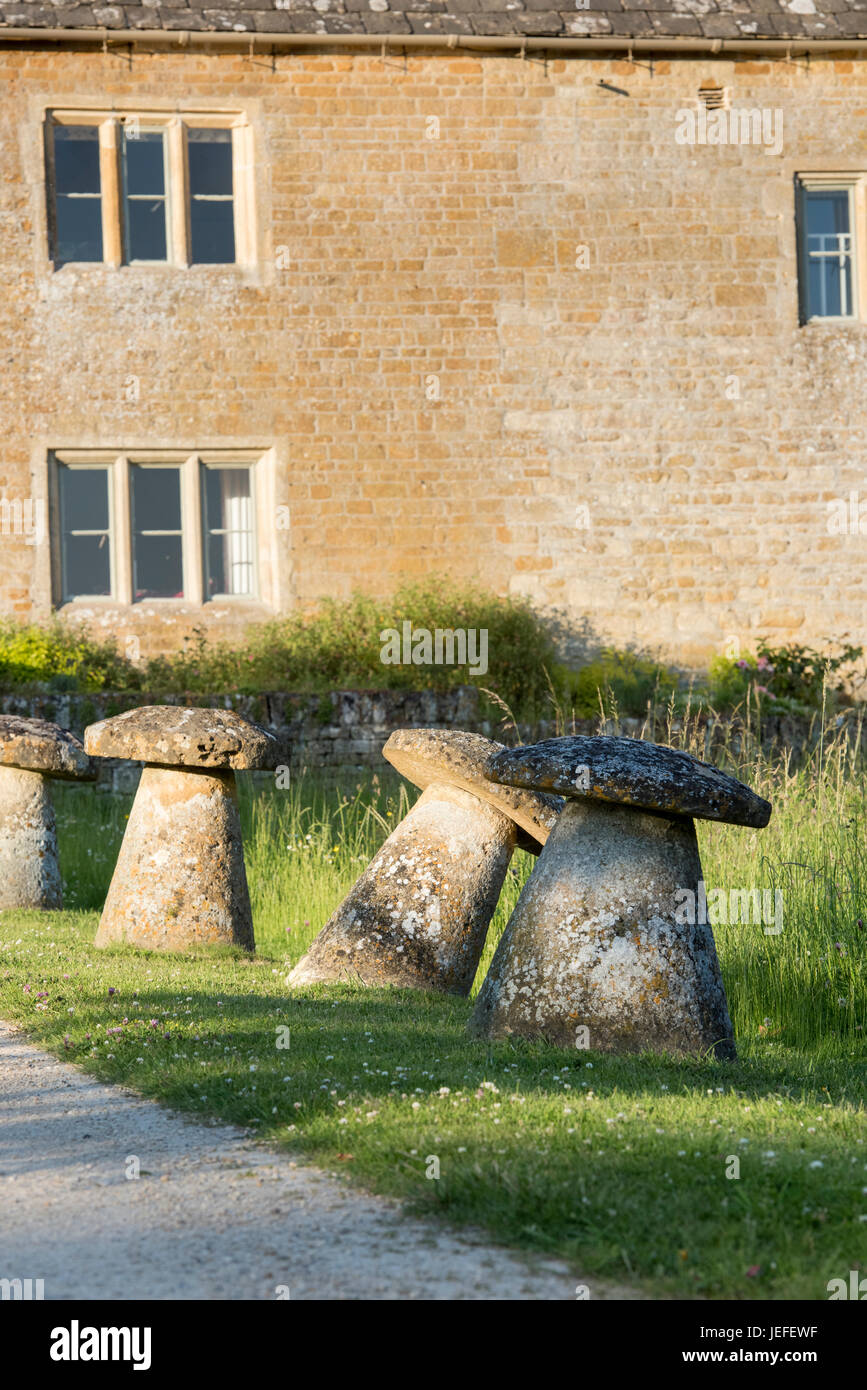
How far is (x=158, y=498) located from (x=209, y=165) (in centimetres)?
381

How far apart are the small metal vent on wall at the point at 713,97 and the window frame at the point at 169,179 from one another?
519cm

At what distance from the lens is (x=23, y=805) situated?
8914mm

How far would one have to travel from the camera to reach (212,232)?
16.3 meters

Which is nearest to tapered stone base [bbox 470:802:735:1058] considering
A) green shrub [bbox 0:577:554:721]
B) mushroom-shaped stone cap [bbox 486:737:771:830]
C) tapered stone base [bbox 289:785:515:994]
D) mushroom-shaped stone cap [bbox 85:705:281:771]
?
mushroom-shaped stone cap [bbox 486:737:771:830]

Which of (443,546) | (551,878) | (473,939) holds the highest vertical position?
(443,546)

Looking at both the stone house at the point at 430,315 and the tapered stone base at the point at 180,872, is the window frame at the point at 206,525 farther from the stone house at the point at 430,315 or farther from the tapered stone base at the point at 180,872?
the tapered stone base at the point at 180,872

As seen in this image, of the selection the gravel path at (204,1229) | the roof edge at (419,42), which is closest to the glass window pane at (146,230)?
the roof edge at (419,42)

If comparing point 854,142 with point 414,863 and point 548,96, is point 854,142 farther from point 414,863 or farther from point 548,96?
point 414,863

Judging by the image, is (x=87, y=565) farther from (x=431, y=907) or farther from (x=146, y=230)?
(x=431, y=907)

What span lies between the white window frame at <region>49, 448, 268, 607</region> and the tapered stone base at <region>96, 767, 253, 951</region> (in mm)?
8355

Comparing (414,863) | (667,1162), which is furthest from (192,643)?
(667,1162)

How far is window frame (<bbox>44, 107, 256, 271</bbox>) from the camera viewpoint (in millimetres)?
15609

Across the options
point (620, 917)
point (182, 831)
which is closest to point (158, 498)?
point (182, 831)
